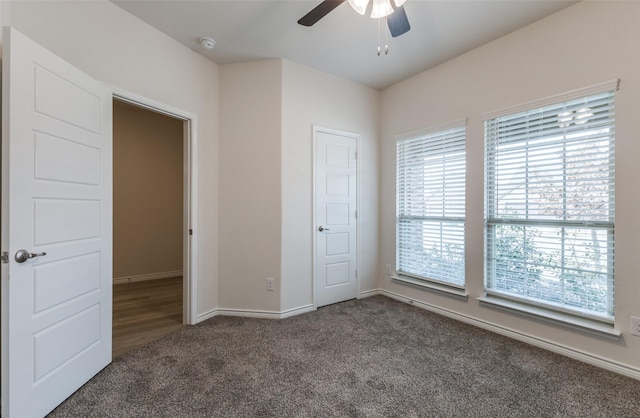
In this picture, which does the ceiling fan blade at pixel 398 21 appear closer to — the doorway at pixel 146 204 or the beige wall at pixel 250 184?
the beige wall at pixel 250 184

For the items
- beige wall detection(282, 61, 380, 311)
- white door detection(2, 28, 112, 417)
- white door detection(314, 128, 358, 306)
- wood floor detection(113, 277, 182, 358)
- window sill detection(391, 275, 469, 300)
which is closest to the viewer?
white door detection(2, 28, 112, 417)

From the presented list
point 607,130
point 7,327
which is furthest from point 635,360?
point 7,327

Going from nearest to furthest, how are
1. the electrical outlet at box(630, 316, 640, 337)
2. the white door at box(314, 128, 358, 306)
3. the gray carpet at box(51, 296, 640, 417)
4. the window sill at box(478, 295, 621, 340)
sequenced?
the gray carpet at box(51, 296, 640, 417) → the electrical outlet at box(630, 316, 640, 337) → the window sill at box(478, 295, 621, 340) → the white door at box(314, 128, 358, 306)

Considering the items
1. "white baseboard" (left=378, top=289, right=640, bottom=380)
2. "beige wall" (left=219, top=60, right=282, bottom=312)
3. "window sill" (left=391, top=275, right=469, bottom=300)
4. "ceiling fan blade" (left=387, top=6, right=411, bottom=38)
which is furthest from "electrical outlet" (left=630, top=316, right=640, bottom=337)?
"beige wall" (left=219, top=60, right=282, bottom=312)

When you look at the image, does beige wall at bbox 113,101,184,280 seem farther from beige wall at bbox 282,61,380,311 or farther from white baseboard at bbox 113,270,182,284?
beige wall at bbox 282,61,380,311

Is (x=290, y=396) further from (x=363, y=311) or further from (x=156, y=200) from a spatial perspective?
(x=156, y=200)

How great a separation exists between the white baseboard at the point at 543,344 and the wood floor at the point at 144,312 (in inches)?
111

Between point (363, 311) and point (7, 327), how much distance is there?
283 centimetres

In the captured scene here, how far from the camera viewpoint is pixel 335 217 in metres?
3.48

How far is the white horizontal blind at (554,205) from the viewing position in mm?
2152

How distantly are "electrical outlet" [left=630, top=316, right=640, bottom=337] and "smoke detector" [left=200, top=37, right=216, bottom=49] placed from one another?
4.08m

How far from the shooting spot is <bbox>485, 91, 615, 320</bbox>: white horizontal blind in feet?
7.06

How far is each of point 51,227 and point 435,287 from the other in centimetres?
338

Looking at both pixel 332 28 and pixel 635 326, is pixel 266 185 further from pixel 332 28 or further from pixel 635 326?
pixel 635 326
